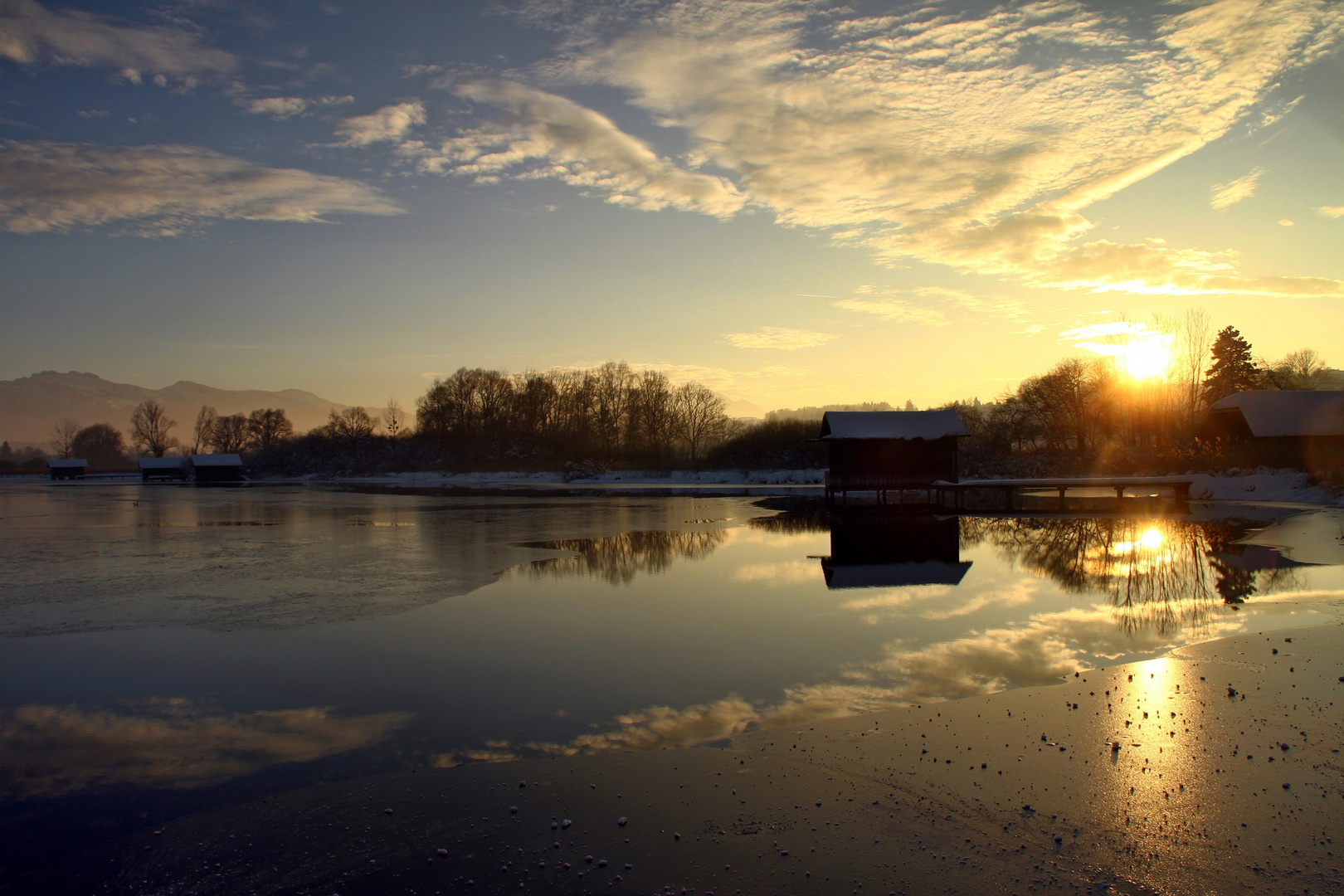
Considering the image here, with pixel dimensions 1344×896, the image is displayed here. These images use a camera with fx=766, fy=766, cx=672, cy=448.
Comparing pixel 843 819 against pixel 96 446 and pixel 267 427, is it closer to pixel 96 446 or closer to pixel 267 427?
pixel 267 427

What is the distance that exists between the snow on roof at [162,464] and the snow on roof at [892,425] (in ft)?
258

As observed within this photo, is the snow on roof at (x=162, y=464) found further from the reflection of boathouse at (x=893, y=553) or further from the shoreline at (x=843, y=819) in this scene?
the shoreline at (x=843, y=819)

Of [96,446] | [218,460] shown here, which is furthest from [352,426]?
[96,446]

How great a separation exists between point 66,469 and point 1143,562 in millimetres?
108885

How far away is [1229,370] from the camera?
52875mm

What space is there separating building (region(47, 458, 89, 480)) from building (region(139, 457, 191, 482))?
10.6m

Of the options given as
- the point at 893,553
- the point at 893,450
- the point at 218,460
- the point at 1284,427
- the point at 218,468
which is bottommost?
the point at 893,553

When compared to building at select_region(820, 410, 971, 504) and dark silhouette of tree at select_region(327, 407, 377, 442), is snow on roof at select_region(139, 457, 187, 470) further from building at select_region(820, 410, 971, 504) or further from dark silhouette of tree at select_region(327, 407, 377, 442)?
building at select_region(820, 410, 971, 504)

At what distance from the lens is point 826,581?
45.5 feet

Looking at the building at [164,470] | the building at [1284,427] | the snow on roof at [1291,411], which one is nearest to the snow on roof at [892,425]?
the building at [1284,427]

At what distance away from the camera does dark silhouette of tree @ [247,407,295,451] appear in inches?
4385

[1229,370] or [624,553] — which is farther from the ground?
[1229,370]

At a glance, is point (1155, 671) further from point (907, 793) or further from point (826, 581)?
point (826, 581)

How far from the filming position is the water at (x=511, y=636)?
20.7ft
